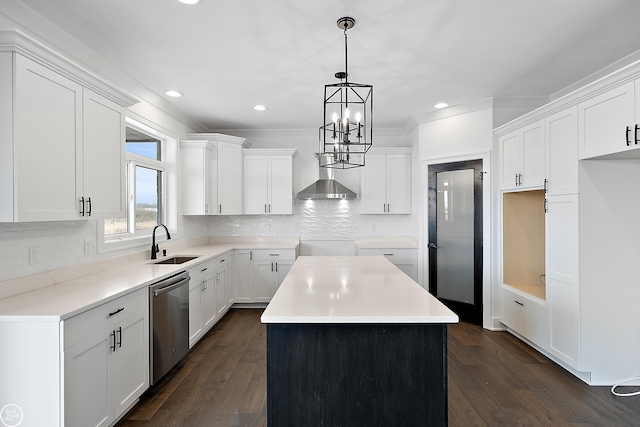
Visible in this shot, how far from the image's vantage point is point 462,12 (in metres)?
2.07

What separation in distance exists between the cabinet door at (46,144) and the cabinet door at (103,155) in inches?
3.0

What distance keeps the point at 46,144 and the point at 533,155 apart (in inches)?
152

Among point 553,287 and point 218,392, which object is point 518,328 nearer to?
point 553,287

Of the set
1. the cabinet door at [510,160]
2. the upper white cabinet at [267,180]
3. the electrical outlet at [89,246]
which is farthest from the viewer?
the upper white cabinet at [267,180]

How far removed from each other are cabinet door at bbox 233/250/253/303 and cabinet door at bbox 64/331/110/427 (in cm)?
249

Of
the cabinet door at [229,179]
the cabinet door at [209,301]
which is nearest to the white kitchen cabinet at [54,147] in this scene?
the cabinet door at [209,301]

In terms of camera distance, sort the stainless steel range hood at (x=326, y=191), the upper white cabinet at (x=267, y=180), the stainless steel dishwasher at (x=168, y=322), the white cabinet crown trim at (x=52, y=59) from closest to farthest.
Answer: the white cabinet crown trim at (x=52, y=59) < the stainless steel dishwasher at (x=168, y=322) < the stainless steel range hood at (x=326, y=191) < the upper white cabinet at (x=267, y=180)

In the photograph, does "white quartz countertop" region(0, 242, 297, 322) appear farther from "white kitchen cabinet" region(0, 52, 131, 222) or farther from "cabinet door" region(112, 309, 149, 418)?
"white kitchen cabinet" region(0, 52, 131, 222)

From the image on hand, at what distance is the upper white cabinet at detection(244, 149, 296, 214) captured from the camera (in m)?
4.79

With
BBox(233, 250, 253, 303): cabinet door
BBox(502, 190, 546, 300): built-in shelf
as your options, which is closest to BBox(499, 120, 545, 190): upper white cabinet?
BBox(502, 190, 546, 300): built-in shelf

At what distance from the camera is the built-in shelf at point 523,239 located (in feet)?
11.6

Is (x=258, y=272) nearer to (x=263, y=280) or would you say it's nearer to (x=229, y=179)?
(x=263, y=280)

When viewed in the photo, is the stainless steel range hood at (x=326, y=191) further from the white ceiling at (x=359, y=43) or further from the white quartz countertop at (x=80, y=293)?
the white quartz countertop at (x=80, y=293)

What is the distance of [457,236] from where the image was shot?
13.2 feet
